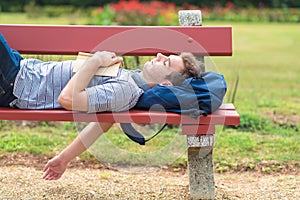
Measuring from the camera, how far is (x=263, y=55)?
494 inches

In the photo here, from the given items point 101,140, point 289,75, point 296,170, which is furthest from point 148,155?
point 289,75

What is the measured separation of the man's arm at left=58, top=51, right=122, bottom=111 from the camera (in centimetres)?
351

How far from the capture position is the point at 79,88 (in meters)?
3.54

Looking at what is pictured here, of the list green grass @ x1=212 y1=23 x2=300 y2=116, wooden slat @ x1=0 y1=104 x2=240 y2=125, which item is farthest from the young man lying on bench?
green grass @ x1=212 y1=23 x2=300 y2=116

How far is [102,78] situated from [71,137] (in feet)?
5.82

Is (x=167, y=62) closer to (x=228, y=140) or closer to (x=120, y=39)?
(x=120, y=39)

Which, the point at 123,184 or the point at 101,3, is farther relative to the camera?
the point at 101,3

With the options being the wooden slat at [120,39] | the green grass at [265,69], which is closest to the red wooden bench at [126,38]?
the wooden slat at [120,39]

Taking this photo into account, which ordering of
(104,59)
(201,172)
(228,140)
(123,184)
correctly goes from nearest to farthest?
(104,59), (201,172), (123,184), (228,140)

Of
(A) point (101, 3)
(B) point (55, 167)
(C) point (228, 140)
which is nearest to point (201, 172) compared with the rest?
(B) point (55, 167)

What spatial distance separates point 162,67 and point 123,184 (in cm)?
92

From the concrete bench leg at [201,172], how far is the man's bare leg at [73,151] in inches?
21.1

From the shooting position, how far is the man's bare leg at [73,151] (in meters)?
3.74

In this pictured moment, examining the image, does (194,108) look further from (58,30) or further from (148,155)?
(148,155)
